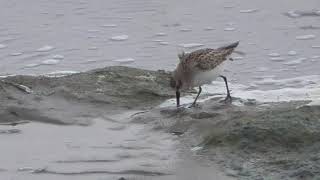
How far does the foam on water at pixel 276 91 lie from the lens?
273 inches

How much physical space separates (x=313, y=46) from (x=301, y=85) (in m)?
2.18

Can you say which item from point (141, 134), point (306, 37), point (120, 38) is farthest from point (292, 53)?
point (141, 134)

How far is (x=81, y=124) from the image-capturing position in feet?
20.0

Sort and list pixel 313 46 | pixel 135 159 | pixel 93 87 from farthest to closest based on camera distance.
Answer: pixel 313 46, pixel 93 87, pixel 135 159

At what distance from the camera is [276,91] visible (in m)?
7.66

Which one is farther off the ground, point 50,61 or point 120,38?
point 120,38

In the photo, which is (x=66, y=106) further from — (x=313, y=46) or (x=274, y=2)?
(x=274, y=2)

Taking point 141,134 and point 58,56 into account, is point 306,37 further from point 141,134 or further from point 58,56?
point 141,134

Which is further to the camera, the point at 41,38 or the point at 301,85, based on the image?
the point at 41,38

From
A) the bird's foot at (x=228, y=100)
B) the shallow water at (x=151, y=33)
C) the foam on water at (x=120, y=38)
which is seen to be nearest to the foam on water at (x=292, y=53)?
the shallow water at (x=151, y=33)

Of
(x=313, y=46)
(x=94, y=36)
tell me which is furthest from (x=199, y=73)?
(x=94, y=36)

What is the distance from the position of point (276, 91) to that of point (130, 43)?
373 cm

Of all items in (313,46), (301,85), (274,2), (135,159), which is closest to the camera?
(135,159)

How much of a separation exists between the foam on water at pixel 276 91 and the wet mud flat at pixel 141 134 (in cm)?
24
